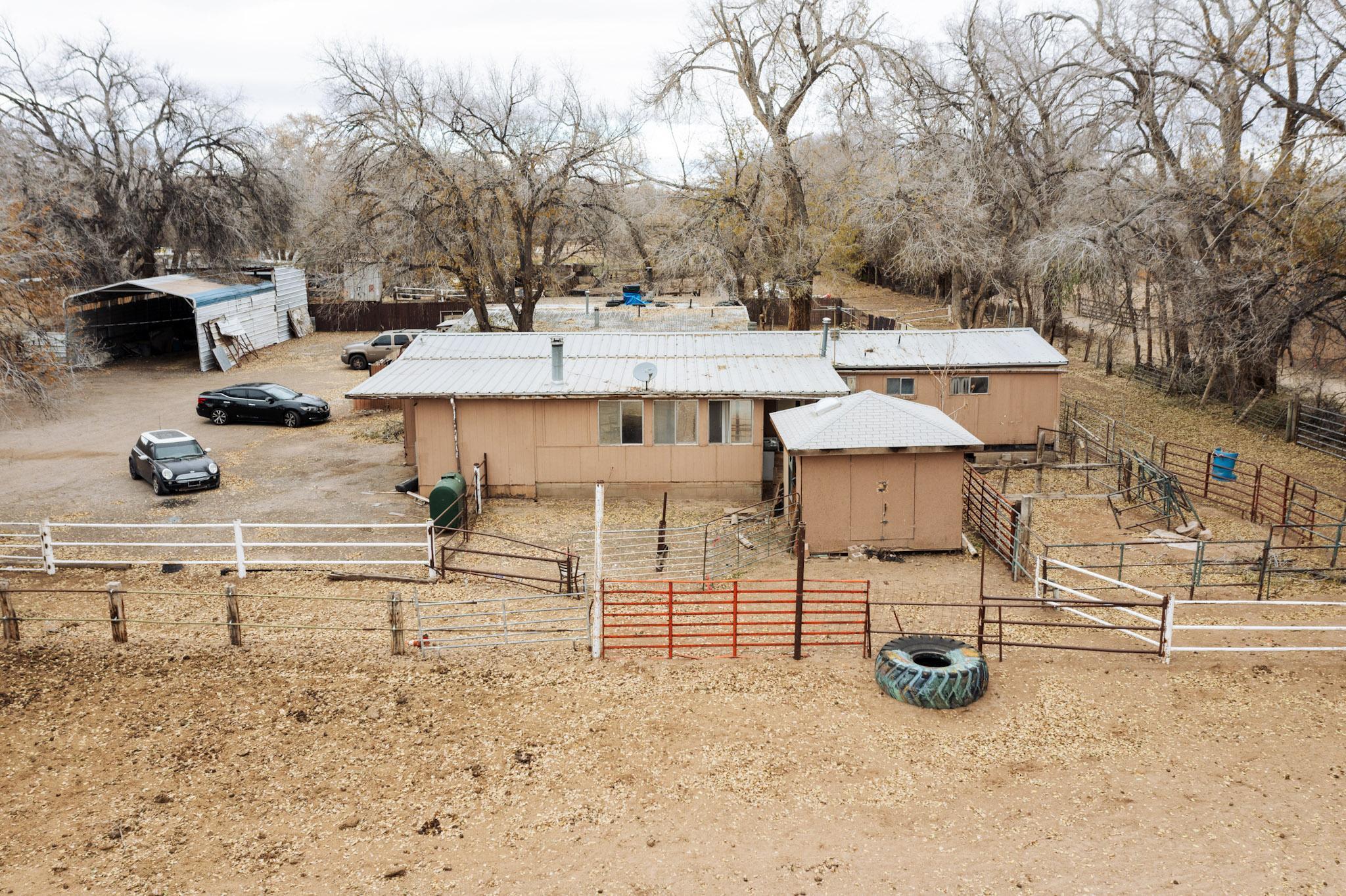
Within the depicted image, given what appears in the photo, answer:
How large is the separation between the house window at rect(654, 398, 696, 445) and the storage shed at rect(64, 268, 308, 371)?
24.5 metres

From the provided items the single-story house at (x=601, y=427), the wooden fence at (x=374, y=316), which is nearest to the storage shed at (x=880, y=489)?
the single-story house at (x=601, y=427)

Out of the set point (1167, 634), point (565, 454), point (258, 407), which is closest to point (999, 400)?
point (565, 454)

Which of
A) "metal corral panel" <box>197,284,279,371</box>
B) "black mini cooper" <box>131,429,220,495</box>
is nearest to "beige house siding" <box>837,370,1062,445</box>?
"black mini cooper" <box>131,429,220,495</box>

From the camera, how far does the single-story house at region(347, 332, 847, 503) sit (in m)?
20.3

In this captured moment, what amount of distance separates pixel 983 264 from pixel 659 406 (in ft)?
65.1

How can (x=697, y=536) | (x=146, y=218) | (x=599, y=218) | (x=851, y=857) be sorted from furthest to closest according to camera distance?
(x=146, y=218), (x=599, y=218), (x=697, y=536), (x=851, y=857)

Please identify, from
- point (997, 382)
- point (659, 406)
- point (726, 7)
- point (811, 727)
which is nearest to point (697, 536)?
point (659, 406)

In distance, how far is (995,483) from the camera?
73.9 ft

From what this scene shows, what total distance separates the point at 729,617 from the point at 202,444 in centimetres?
1874

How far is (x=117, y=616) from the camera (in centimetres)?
1330

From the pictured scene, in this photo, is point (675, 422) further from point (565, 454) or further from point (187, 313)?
point (187, 313)

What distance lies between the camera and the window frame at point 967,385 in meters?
23.8

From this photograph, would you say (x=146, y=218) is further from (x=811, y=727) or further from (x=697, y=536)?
(x=811, y=727)

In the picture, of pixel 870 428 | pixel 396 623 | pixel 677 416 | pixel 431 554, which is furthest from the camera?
pixel 677 416
